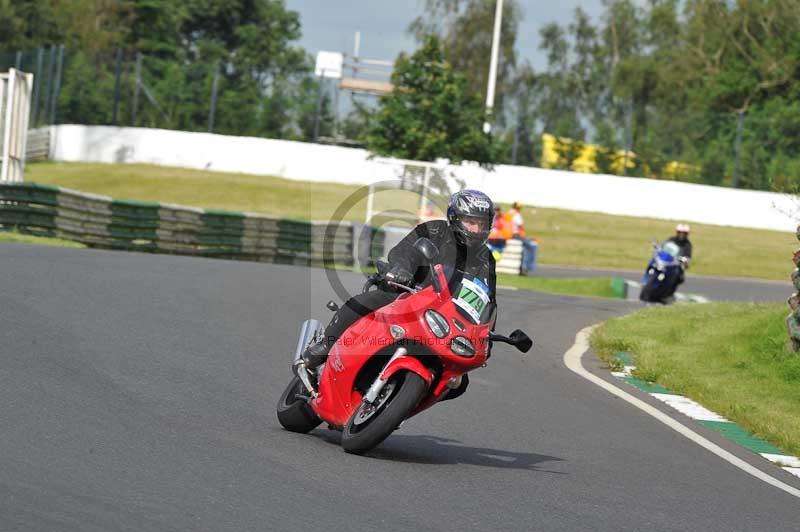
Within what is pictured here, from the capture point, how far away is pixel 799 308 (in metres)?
12.9

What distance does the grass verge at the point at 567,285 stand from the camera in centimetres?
2738

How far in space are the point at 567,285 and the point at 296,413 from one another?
2102cm

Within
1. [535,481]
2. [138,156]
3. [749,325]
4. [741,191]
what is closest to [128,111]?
[138,156]

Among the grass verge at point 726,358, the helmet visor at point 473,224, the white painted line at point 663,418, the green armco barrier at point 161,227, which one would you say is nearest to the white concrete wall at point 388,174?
the green armco barrier at point 161,227

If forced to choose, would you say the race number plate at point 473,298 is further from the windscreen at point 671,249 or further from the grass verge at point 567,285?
the grass verge at point 567,285

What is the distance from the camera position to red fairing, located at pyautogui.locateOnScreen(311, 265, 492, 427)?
692 cm

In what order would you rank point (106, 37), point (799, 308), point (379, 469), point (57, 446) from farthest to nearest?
point (106, 37) < point (799, 308) < point (379, 469) < point (57, 446)

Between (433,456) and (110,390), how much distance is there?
83.9 inches

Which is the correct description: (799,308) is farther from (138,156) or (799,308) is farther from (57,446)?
(138,156)

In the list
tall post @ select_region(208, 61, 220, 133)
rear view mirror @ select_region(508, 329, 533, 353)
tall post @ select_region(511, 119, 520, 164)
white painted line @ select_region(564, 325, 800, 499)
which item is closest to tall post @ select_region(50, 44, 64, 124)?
tall post @ select_region(208, 61, 220, 133)

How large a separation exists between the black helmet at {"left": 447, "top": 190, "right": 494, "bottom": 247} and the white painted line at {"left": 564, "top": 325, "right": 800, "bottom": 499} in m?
2.43

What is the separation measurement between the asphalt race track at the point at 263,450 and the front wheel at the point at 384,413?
15 cm

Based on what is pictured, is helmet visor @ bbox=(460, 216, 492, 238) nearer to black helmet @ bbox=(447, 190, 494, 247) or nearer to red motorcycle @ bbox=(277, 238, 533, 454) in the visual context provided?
black helmet @ bbox=(447, 190, 494, 247)

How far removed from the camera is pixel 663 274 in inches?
936
